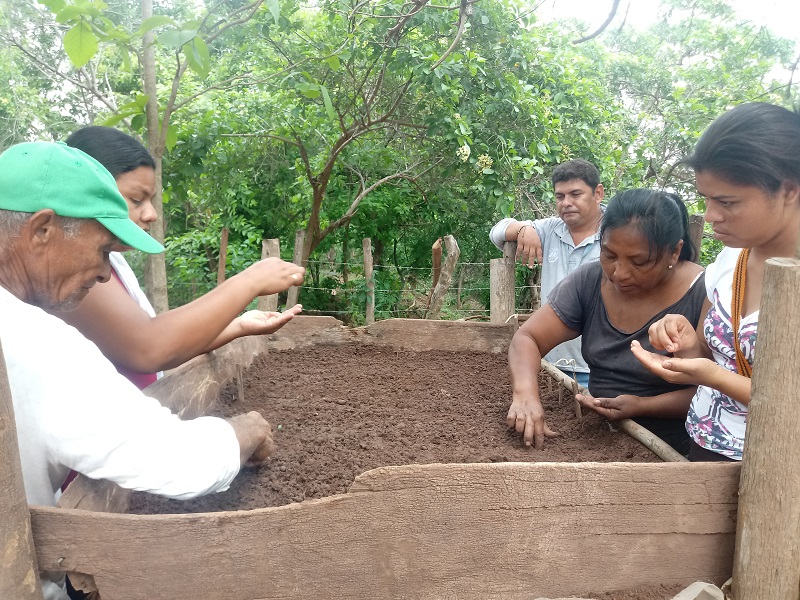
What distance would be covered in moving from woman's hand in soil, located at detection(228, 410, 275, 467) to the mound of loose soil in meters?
0.08

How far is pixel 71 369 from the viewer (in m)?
1.07

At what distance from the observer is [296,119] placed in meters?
5.82

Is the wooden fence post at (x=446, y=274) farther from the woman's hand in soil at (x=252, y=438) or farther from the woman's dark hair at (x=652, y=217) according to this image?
the woman's hand in soil at (x=252, y=438)

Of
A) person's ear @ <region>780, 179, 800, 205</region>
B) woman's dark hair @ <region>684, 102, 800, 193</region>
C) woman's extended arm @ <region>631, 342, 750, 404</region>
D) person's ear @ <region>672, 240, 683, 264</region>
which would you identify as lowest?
woman's extended arm @ <region>631, 342, 750, 404</region>

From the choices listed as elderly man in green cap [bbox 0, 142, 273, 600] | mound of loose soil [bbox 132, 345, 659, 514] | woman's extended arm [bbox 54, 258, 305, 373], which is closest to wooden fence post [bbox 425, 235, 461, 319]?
mound of loose soil [bbox 132, 345, 659, 514]

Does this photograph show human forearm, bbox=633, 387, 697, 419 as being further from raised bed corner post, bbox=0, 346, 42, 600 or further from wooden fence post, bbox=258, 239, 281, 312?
wooden fence post, bbox=258, 239, 281, 312

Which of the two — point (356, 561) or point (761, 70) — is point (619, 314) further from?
point (761, 70)

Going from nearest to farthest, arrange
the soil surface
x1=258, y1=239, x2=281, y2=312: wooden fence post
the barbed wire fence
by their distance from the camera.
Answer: the soil surface < x1=258, y1=239, x2=281, y2=312: wooden fence post < the barbed wire fence

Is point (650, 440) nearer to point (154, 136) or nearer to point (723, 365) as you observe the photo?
point (723, 365)

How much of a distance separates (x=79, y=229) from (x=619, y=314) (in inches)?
67.5

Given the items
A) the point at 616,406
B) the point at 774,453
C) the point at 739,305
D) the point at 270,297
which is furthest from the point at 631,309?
the point at 270,297

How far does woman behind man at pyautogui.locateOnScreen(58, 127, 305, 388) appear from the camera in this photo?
1565 mm

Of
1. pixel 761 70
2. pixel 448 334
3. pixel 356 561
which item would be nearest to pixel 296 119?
pixel 448 334

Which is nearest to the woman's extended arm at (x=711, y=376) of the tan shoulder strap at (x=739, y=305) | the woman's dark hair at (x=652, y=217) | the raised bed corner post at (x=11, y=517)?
the tan shoulder strap at (x=739, y=305)
